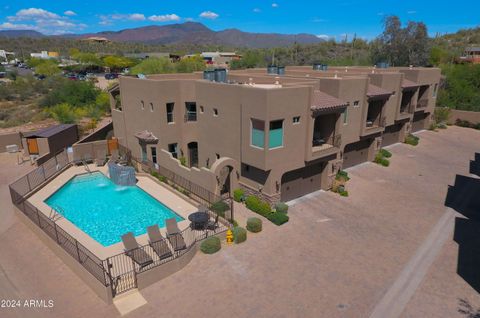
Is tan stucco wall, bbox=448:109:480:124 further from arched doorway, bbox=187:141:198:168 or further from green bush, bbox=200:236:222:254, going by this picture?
green bush, bbox=200:236:222:254

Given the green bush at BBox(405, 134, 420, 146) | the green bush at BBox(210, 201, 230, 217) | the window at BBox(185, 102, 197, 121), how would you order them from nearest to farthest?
the green bush at BBox(210, 201, 230, 217) < the window at BBox(185, 102, 197, 121) < the green bush at BBox(405, 134, 420, 146)

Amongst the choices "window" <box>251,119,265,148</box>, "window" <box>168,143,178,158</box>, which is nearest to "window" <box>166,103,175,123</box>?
"window" <box>168,143,178,158</box>

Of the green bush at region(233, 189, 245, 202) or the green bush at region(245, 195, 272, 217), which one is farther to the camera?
the green bush at region(233, 189, 245, 202)

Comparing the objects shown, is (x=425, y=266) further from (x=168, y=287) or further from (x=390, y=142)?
(x=390, y=142)

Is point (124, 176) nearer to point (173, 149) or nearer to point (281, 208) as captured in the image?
point (173, 149)

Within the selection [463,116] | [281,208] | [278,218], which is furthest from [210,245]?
[463,116]

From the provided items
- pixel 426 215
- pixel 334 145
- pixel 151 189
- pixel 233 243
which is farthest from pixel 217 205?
pixel 426 215
